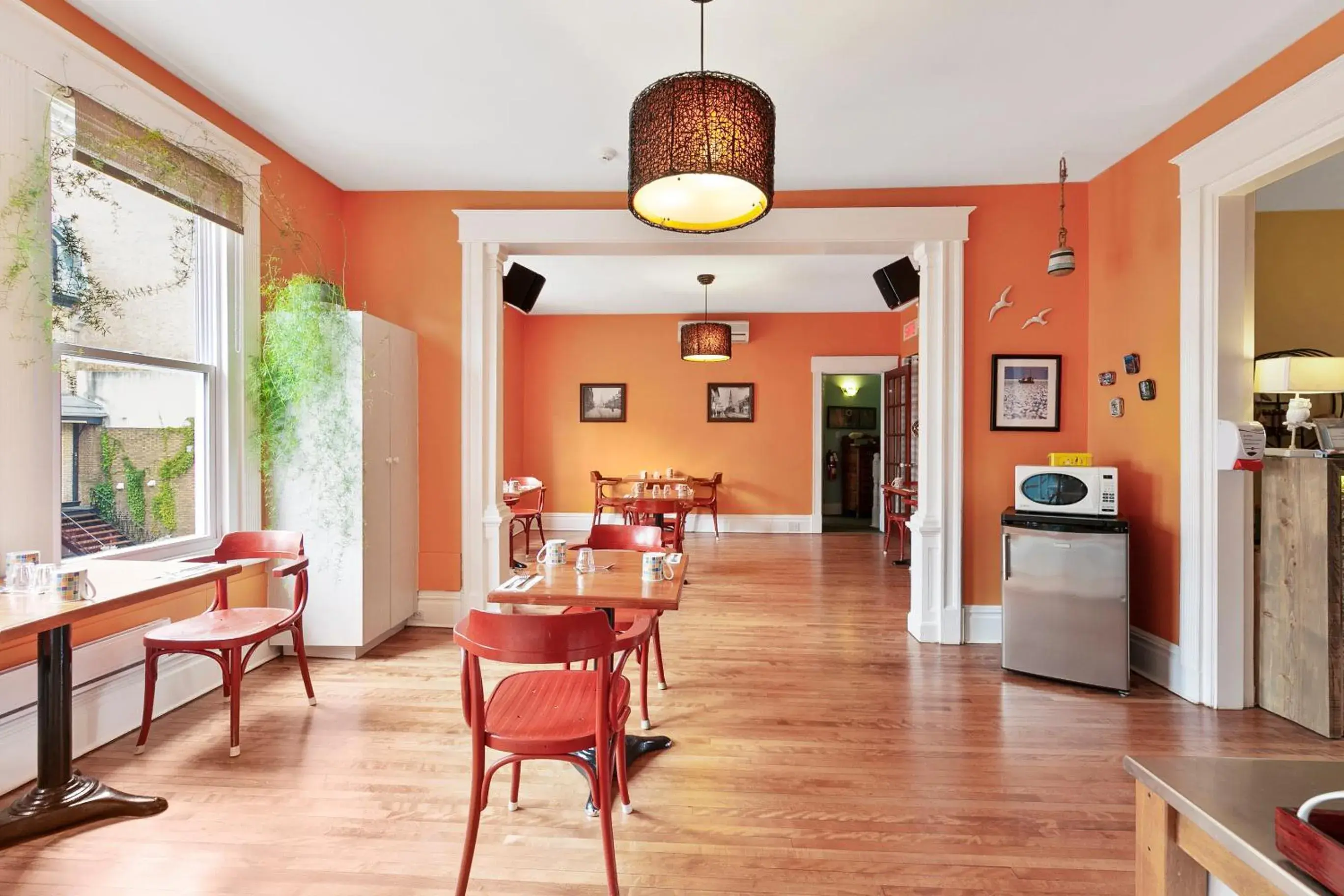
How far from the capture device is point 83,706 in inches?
98.2

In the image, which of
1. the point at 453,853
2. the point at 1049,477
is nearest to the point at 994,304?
the point at 1049,477

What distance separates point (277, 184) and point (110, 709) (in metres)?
2.88

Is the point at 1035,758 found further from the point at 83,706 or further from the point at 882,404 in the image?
the point at 882,404

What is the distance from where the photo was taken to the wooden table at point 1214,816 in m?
0.76

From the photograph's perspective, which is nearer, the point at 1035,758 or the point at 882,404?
the point at 1035,758

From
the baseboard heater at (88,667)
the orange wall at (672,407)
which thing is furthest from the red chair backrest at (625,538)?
the orange wall at (672,407)

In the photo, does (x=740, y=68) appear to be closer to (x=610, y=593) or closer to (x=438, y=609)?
(x=610, y=593)

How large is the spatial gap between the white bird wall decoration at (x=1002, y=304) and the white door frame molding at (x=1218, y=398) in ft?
3.03

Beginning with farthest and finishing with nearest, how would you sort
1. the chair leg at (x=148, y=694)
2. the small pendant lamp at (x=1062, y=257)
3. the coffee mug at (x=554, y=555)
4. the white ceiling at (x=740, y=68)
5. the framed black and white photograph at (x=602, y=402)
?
the framed black and white photograph at (x=602, y=402) < the small pendant lamp at (x=1062, y=257) < the coffee mug at (x=554, y=555) < the chair leg at (x=148, y=694) < the white ceiling at (x=740, y=68)

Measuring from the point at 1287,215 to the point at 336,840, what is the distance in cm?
592

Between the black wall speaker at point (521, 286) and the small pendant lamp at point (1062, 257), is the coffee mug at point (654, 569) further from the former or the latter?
the black wall speaker at point (521, 286)


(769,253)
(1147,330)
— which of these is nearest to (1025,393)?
(1147,330)

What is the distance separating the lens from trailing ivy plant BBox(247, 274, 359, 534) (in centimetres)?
336

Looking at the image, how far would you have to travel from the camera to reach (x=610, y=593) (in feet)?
7.47
